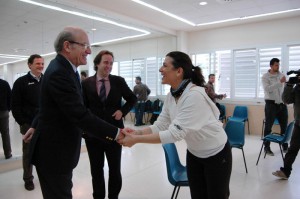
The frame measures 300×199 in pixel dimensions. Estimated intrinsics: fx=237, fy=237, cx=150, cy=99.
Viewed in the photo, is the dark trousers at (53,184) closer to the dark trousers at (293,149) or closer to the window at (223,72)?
the dark trousers at (293,149)

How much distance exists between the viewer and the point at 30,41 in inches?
179

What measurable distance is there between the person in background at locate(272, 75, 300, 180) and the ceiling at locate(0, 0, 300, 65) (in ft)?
8.00

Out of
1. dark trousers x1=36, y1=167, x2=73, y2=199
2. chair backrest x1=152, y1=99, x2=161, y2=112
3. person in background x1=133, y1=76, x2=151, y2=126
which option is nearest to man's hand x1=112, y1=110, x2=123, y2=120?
dark trousers x1=36, y1=167, x2=73, y2=199

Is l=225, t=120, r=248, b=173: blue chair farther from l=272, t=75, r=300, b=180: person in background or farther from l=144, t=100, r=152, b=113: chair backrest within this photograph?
l=144, t=100, r=152, b=113: chair backrest

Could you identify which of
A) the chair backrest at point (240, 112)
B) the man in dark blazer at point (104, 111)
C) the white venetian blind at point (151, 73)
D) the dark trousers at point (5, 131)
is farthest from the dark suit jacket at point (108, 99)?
the white venetian blind at point (151, 73)

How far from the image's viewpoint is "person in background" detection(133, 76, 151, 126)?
280 inches

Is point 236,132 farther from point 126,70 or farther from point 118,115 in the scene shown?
point 126,70

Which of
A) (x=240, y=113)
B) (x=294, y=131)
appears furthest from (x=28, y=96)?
(x=240, y=113)

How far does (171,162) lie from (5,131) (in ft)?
9.41

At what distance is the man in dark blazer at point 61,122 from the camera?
1.33 m

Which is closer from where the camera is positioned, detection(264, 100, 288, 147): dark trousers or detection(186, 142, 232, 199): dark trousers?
detection(186, 142, 232, 199): dark trousers

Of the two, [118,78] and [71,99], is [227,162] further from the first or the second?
[118,78]

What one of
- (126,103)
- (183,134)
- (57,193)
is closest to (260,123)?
(126,103)

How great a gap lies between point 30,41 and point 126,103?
309 centimetres
